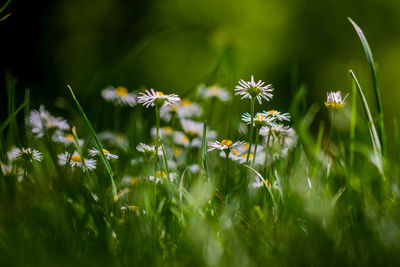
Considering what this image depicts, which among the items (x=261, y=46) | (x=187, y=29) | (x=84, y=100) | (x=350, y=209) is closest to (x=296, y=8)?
(x=261, y=46)

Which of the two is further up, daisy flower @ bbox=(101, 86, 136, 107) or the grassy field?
daisy flower @ bbox=(101, 86, 136, 107)

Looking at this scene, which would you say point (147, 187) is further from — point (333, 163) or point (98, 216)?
point (333, 163)

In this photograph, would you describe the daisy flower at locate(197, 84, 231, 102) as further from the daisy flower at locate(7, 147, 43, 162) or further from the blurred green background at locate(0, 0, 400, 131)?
the blurred green background at locate(0, 0, 400, 131)

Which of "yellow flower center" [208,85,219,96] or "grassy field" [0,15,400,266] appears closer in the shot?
"grassy field" [0,15,400,266]

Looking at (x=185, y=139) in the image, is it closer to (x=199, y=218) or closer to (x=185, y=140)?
(x=185, y=140)

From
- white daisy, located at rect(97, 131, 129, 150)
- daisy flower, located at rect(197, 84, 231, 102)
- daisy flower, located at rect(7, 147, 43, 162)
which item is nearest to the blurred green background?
daisy flower, located at rect(197, 84, 231, 102)

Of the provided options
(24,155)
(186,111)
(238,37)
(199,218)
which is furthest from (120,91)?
(238,37)
